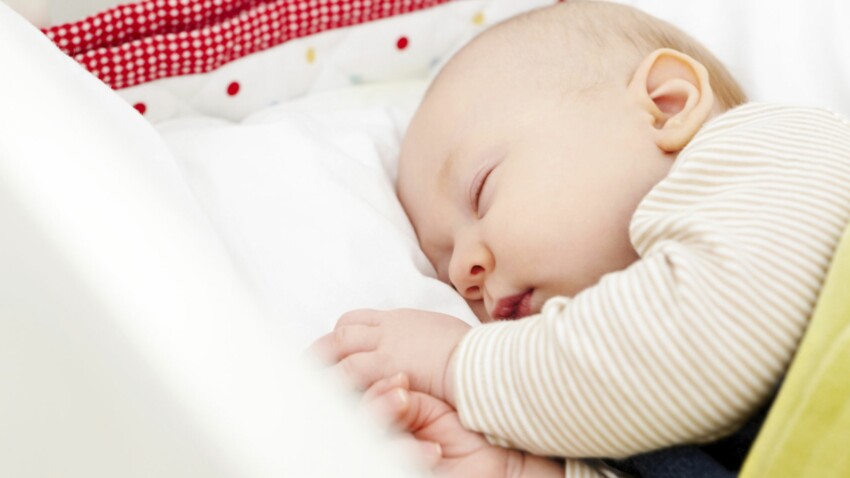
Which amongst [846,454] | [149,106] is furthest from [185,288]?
[149,106]

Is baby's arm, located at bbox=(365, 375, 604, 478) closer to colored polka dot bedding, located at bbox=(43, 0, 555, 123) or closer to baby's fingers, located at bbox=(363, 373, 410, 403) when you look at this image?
baby's fingers, located at bbox=(363, 373, 410, 403)

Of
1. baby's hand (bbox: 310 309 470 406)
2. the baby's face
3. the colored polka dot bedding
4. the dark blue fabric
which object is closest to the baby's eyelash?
the baby's face

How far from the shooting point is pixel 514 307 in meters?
0.77

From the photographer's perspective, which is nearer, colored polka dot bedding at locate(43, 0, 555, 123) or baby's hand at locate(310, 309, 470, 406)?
baby's hand at locate(310, 309, 470, 406)

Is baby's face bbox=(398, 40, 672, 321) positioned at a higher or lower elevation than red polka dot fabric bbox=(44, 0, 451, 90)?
lower

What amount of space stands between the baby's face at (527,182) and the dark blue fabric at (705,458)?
15 cm

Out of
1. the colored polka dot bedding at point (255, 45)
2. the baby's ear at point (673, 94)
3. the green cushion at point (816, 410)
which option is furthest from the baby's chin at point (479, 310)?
the colored polka dot bedding at point (255, 45)

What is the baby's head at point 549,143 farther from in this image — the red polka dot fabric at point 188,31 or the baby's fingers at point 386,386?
the red polka dot fabric at point 188,31

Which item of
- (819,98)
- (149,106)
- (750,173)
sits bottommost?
(819,98)

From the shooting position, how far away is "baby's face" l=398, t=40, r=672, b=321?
72 cm

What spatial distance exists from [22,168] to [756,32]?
850 millimetres

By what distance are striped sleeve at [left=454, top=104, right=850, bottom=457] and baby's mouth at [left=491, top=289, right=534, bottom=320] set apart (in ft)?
0.33

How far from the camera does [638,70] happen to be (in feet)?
2.56

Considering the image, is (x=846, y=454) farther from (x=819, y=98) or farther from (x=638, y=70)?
(x=819, y=98)
